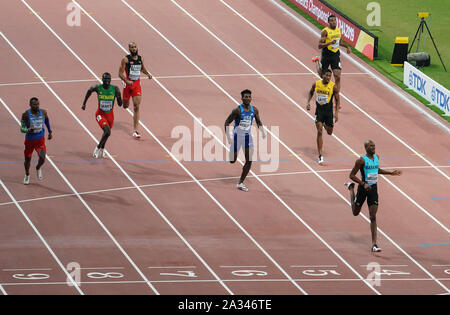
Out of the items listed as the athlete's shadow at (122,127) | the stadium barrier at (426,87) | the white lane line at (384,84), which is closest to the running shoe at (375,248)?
the athlete's shadow at (122,127)

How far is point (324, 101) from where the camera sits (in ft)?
80.0

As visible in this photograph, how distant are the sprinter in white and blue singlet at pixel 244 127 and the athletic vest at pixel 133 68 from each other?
3.55 meters

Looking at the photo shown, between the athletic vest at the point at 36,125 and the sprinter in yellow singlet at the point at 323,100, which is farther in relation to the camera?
the sprinter in yellow singlet at the point at 323,100

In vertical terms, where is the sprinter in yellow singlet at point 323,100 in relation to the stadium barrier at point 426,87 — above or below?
above

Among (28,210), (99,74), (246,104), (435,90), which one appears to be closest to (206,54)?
(99,74)

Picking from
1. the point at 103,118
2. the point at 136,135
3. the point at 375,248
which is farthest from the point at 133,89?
the point at 375,248

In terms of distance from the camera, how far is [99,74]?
96.9 feet

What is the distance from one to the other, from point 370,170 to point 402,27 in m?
16.8

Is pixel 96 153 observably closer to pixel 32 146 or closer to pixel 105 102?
pixel 105 102

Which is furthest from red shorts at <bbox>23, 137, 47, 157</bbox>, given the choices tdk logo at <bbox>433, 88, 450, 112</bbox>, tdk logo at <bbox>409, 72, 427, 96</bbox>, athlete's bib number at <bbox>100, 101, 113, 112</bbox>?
tdk logo at <bbox>409, 72, 427, 96</bbox>

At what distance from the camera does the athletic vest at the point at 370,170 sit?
20.0m

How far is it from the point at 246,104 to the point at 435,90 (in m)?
8.32

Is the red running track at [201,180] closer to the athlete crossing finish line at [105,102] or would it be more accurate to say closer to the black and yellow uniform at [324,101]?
the athlete crossing finish line at [105,102]

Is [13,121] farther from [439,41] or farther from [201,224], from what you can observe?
[439,41]
